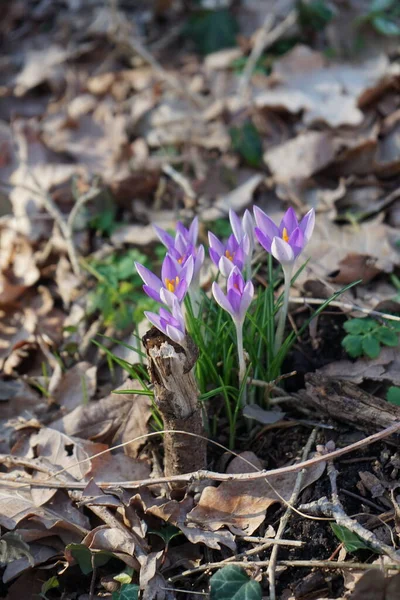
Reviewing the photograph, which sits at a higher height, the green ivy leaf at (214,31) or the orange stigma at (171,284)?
the green ivy leaf at (214,31)

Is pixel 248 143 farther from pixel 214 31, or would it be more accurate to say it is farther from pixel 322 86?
pixel 214 31

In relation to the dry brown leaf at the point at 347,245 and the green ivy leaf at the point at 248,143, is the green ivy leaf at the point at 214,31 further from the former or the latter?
the dry brown leaf at the point at 347,245

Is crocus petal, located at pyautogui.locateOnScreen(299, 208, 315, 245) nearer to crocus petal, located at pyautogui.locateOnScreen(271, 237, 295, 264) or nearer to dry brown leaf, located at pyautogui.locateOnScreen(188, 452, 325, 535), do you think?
crocus petal, located at pyautogui.locateOnScreen(271, 237, 295, 264)

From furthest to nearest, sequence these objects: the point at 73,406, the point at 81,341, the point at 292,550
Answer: the point at 81,341, the point at 73,406, the point at 292,550

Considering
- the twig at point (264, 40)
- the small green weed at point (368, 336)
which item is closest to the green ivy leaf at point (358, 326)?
the small green weed at point (368, 336)

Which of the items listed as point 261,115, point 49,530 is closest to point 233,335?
point 49,530

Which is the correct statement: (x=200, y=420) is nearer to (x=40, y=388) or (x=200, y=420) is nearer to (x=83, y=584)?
(x=83, y=584)

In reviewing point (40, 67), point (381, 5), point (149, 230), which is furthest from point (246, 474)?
point (40, 67)
